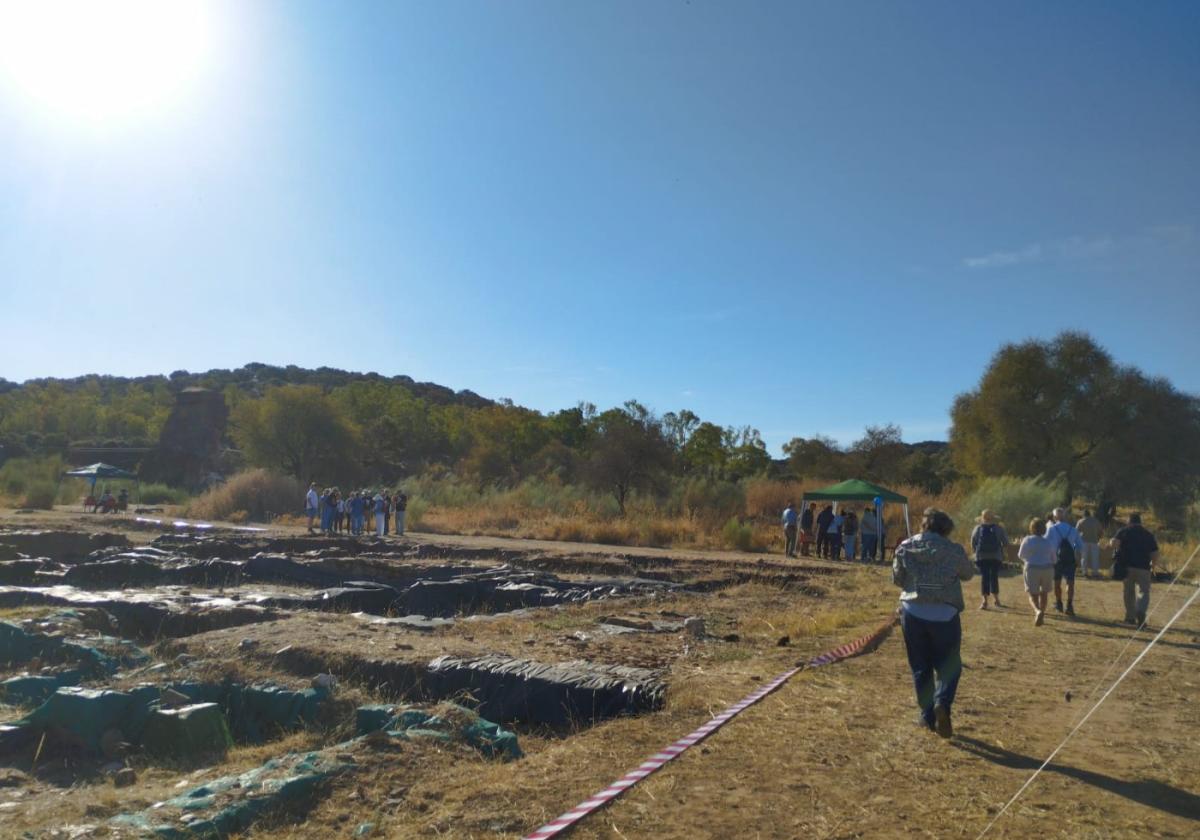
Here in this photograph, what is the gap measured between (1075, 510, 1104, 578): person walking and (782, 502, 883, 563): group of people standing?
225 inches

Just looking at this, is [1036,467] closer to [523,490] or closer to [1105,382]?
[1105,382]

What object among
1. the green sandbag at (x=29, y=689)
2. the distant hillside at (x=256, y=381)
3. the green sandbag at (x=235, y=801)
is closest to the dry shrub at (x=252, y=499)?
the green sandbag at (x=29, y=689)

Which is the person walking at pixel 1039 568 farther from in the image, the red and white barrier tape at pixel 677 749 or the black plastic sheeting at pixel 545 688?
the black plastic sheeting at pixel 545 688

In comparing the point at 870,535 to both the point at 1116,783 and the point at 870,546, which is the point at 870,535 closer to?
the point at 870,546

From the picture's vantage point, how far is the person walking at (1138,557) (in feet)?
37.6

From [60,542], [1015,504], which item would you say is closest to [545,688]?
[60,542]

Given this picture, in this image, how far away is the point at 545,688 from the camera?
814 cm

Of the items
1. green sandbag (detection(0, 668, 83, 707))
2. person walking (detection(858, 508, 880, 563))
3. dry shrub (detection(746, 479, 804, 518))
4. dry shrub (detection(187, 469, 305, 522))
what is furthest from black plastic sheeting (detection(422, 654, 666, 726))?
dry shrub (detection(187, 469, 305, 522))

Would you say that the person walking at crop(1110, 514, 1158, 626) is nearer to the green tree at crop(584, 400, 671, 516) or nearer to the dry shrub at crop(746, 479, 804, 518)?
the dry shrub at crop(746, 479, 804, 518)

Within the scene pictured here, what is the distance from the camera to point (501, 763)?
20.0 feet

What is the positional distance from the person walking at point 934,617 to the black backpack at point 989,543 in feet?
24.3

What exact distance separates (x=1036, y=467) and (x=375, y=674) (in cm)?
3496

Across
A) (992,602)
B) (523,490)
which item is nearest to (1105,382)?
(523,490)

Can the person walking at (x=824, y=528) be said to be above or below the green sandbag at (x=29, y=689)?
above
